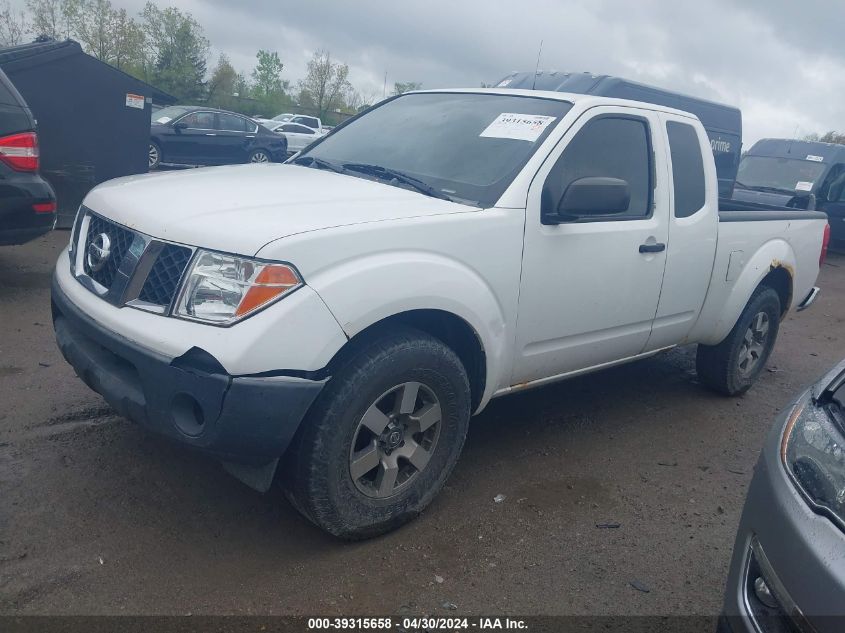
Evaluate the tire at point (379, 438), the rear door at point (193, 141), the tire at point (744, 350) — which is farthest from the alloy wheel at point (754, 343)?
the rear door at point (193, 141)

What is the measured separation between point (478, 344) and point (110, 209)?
161cm

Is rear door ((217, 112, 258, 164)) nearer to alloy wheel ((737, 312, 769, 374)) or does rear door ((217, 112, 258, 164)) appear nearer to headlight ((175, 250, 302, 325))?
alloy wheel ((737, 312, 769, 374))

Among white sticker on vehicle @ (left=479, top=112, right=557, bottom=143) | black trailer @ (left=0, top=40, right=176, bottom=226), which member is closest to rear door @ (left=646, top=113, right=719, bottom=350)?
white sticker on vehicle @ (left=479, top=112, right=557, bottom=143)

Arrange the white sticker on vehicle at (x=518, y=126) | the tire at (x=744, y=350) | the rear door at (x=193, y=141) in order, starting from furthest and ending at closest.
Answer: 1. the rear door at (x=193, y=141)
2. the tire at (x=744, y=350)
3. the white sticker on vehicle at (x=518, y=126)

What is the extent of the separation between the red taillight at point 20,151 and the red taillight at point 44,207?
26 centimetres

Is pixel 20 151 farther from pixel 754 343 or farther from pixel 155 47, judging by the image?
pixel 155 47

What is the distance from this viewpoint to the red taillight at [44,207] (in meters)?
5.31

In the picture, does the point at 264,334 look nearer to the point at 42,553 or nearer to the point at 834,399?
the point at 42,553

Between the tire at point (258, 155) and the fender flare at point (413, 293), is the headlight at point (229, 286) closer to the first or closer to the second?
the fender flare at point (413, 293)

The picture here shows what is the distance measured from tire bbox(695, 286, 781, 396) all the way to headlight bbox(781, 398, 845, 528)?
2830 millimetres

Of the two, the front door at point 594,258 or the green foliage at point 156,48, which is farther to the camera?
the green foliage at point 156,48

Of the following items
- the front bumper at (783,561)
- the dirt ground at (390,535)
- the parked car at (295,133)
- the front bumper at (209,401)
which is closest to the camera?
the front bumper at (783,561)

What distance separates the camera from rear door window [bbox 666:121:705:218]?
162 inches

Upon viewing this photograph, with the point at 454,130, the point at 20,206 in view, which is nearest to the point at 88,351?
the point at 454,130
